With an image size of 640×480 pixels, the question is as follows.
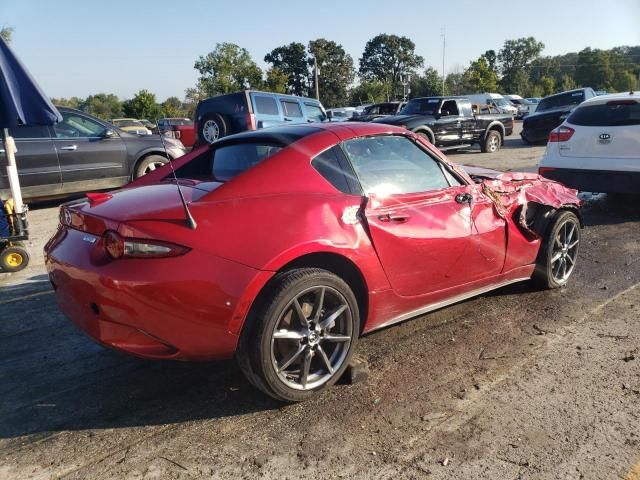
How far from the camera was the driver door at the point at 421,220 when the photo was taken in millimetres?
3105

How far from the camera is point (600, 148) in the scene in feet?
22.7

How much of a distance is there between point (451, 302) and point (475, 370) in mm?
563

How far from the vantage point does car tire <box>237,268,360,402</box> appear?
2584mm

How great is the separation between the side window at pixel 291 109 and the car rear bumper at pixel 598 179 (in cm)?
707

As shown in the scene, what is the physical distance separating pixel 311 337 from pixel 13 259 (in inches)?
161

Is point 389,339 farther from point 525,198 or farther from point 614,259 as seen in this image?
point 614,259

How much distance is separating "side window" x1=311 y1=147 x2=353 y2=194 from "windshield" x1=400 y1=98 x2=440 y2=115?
41.8 feet

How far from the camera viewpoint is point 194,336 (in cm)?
248

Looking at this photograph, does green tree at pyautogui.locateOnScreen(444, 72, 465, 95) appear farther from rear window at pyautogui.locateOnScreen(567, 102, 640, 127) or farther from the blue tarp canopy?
the blue tarp canopy

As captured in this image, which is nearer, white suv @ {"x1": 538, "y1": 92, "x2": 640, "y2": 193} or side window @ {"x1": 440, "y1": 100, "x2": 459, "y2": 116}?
white suv @ {"x1": 538, "y1": 92, "x2": 640, "y2": 193}

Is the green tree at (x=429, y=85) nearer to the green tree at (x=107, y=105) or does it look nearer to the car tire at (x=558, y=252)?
the green tree at (x=107, y=105)

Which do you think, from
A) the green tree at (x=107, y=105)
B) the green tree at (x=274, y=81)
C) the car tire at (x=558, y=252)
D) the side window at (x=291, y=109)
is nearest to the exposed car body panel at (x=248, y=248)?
the car tire at (x=558, y=252)

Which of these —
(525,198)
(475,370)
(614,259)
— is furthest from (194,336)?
(614,259)

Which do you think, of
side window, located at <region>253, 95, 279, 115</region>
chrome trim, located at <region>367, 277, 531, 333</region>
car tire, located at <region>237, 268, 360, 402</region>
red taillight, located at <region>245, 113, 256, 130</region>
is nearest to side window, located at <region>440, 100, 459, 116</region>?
side window, located at <region>253, 95, 279, 115</region>
